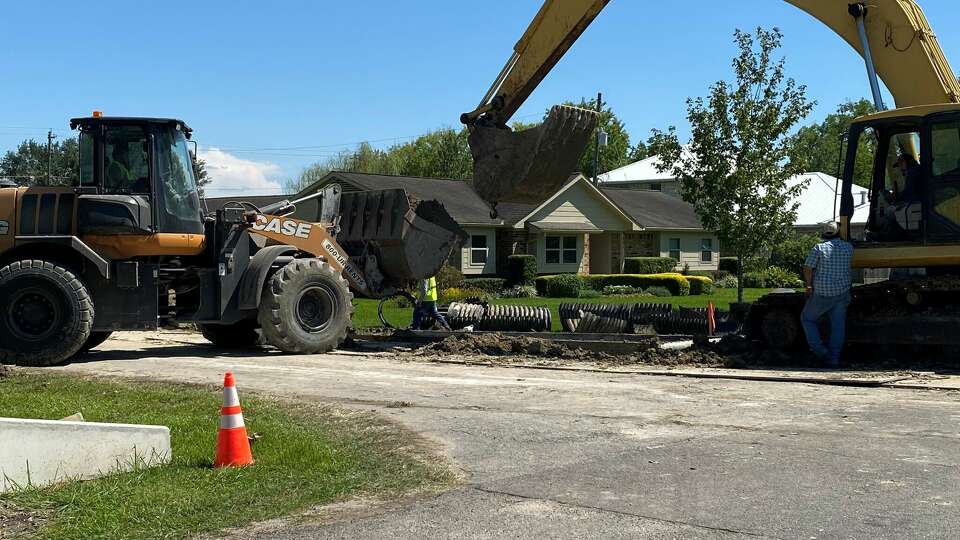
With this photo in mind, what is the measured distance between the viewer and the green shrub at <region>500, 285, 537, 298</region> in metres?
35.6

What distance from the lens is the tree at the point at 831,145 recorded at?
14.8 metres

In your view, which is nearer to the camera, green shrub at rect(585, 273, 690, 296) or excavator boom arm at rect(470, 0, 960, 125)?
excavator boom arm at rect(470, 0, 960, 125)

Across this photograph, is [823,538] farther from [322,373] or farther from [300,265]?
[300,265]

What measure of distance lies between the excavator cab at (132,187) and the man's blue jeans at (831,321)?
8713mm

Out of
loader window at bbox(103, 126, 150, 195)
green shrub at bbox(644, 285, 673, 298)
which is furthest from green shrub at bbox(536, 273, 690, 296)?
loader window at bbox(103, 126, 150, 195)

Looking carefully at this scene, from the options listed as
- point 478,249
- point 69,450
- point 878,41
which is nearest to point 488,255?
point 478,249

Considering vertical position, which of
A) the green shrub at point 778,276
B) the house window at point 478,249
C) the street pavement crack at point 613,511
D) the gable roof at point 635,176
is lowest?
the street pavement crack at point 613,511

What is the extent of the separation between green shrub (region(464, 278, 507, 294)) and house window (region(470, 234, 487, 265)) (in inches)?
76.1

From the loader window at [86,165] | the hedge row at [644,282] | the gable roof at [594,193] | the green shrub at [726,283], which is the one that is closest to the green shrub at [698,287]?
the hedge row at [644,282]

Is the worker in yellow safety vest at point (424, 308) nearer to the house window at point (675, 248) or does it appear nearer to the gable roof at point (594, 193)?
the gable roof at point (594, 193)

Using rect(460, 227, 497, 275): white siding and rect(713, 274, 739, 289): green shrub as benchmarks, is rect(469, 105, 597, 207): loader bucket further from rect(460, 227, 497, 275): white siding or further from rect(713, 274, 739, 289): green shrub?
rect(713, 274, 739, 289): green shrub

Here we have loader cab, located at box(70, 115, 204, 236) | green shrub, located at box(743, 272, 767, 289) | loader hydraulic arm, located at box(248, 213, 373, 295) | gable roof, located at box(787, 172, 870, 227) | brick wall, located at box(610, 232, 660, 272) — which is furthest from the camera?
gable roof, located at box(787, 172, 870, 227)

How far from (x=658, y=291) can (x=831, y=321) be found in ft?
79.5

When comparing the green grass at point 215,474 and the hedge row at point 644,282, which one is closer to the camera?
the green grass at point 215,474
